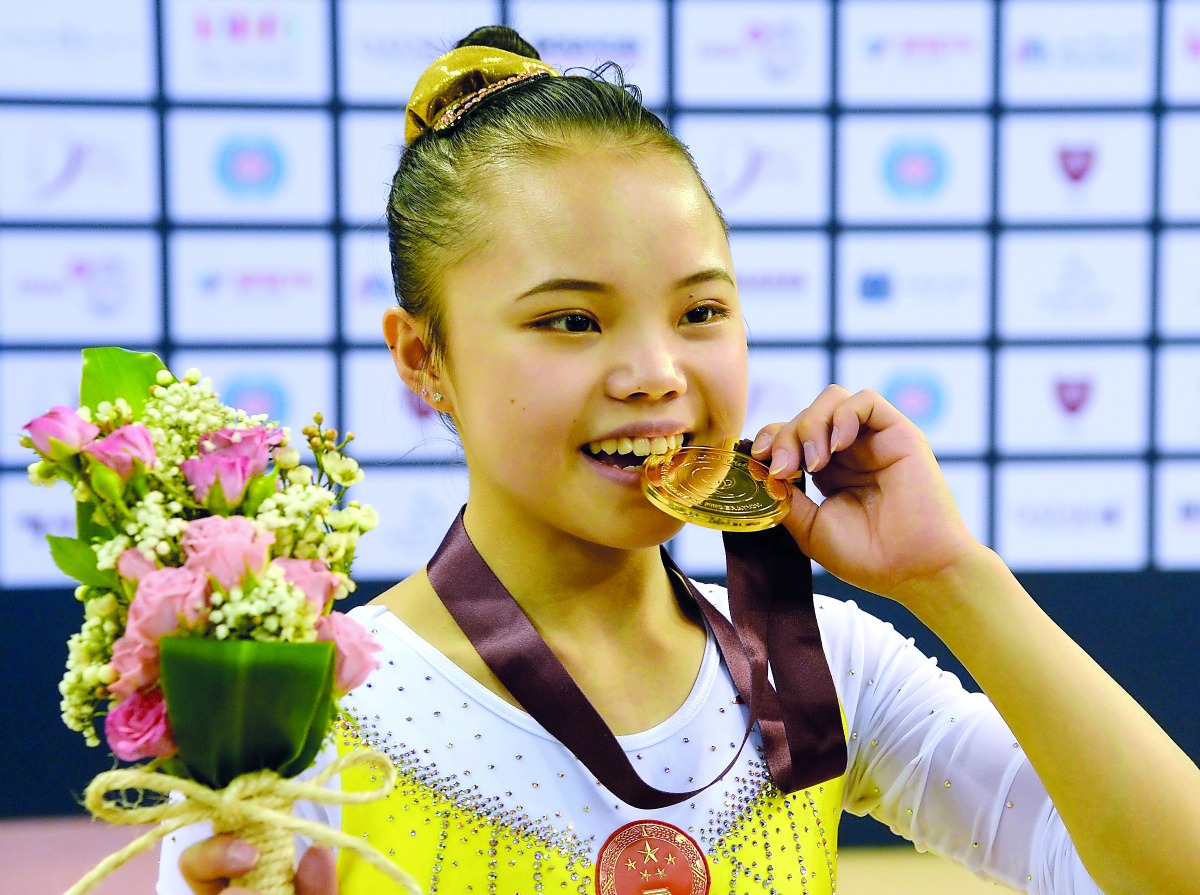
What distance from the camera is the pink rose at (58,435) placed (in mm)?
797

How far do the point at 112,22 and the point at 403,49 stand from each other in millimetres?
866

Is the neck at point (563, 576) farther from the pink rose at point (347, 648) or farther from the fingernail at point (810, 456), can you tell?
the pink rose at point (347, 648)

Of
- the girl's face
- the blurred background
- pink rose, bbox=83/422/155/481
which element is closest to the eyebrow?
the girl's face

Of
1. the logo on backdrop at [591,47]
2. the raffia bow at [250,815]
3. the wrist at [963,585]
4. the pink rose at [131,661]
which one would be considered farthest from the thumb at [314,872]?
the logo on backdrop at [591,47]

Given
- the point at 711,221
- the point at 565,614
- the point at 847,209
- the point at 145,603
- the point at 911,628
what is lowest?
the point at 911,628

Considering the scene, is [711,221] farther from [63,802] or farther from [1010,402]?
[63,802]

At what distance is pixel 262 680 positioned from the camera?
0.77m

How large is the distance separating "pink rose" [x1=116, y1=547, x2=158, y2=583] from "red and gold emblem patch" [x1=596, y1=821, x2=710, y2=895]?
1.96ft

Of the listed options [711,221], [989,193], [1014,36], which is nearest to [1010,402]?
[989,193]

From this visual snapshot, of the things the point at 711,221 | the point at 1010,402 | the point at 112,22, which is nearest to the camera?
the point at 711,221

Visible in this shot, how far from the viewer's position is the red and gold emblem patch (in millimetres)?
1171

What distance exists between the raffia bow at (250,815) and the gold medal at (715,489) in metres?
0.43

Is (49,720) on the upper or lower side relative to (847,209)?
lower

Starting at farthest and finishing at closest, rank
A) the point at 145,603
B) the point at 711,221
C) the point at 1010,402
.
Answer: the point at 1010,402, the point at 711,221, the point at 145,603
